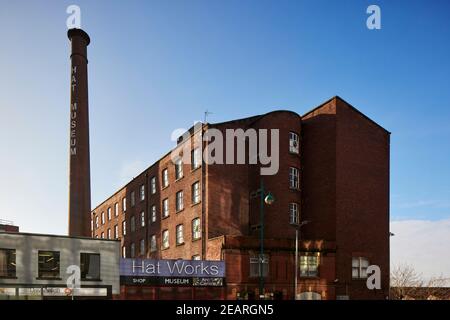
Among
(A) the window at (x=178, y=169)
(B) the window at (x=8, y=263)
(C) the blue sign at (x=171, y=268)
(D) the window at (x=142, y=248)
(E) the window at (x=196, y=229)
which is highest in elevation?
(A) the window at (x=178, y=169)

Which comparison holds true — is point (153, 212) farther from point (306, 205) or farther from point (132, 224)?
point (306, 205)

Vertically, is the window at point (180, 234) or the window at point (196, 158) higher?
the window at point (196, 158)

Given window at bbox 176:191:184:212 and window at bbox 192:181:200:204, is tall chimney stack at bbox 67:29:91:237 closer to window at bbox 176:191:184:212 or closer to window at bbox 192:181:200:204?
window at bbox 176:191:184:212

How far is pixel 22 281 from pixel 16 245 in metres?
2.35

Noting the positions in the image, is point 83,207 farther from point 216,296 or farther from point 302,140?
point 302,140

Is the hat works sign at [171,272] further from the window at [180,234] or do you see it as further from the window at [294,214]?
the window at [180,234]

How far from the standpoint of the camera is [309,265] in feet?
113

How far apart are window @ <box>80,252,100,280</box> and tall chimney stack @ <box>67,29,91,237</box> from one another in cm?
936

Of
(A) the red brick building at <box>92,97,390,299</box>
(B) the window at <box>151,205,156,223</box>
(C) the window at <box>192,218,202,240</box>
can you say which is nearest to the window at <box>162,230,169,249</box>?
(A) the red brick building at <box>92,97,390,299</box>

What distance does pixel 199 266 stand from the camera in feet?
105

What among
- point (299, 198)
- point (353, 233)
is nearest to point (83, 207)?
point (299, 198)

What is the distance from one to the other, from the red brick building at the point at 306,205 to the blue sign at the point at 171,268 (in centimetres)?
117

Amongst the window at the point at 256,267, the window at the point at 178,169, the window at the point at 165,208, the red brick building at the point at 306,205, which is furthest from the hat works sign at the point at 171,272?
the window at the point at 165,208

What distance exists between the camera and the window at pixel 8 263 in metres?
28.5
